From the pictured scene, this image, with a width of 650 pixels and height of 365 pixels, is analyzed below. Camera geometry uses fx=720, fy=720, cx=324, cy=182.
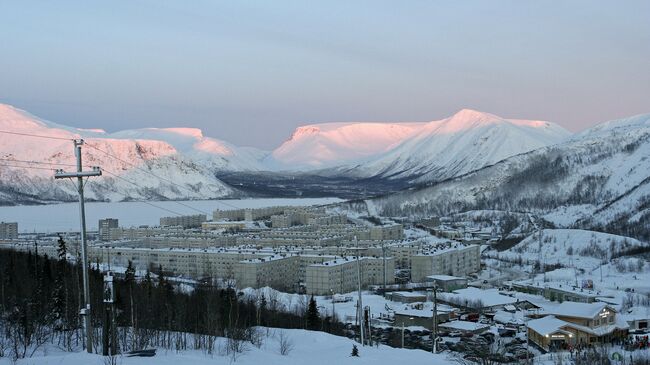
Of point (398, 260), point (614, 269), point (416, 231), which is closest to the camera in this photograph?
point (614, 269)

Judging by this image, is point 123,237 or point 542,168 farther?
point 542,168

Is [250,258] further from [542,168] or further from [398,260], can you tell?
[542,168]

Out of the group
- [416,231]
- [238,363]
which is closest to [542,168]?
[416,231]

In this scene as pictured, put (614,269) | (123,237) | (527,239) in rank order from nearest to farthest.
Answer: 1. (614,269)
2. (527,239)
3. (123,237)

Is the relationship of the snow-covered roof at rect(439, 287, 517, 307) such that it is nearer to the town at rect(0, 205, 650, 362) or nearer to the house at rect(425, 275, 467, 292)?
the town at rect(0, 205, 650, 362)

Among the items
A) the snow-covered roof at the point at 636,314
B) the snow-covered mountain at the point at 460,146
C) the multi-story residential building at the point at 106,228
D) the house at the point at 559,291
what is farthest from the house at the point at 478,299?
the snow-covered mountain at the point at 460,146

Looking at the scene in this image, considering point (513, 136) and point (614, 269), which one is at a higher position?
point (513, 136)


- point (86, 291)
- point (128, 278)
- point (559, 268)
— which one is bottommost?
point (559, 268)
